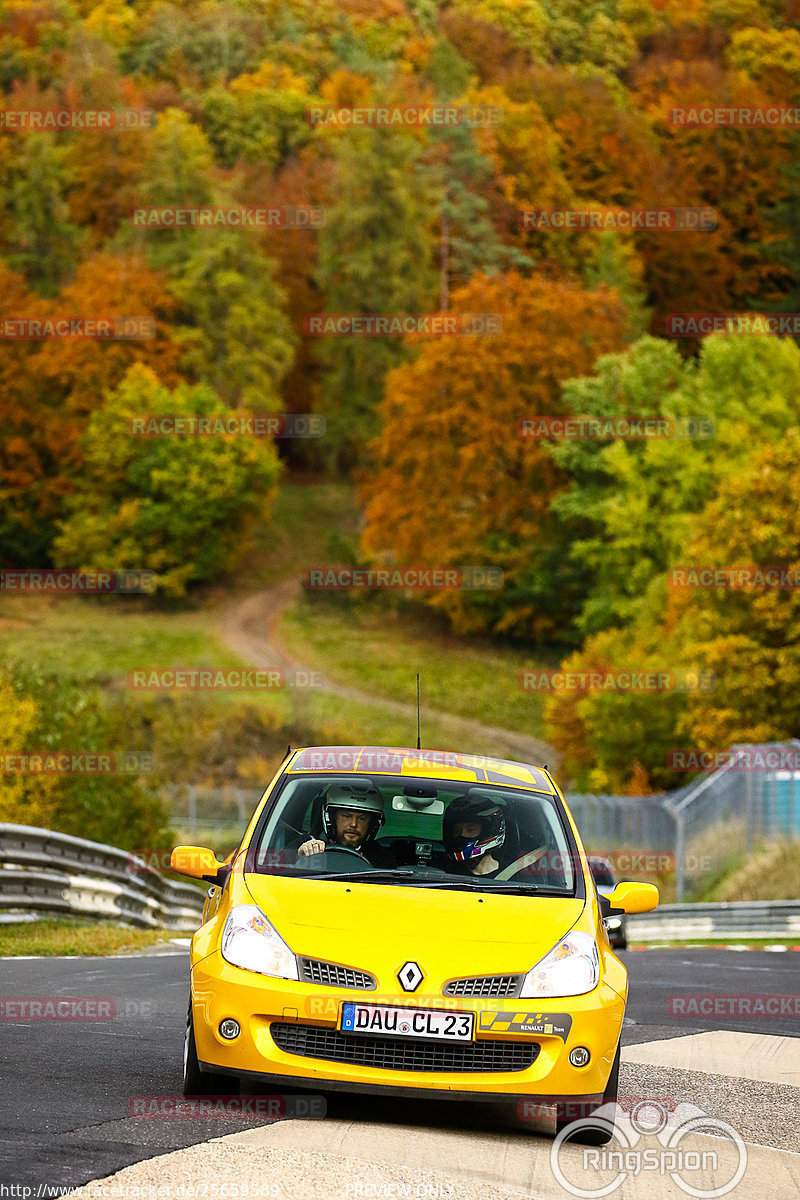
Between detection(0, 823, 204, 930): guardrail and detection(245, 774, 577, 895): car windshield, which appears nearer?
detection(245, 774, 577, 895): car windshield

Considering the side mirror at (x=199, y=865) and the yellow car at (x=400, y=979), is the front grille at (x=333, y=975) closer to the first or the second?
the yellow car at (x=400, y=979)

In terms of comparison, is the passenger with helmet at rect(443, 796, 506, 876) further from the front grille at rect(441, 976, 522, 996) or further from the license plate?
the license plate

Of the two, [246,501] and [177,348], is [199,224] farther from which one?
[246,501]

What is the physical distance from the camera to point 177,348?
97438 mm

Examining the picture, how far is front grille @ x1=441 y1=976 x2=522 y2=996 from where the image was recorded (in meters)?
7.49

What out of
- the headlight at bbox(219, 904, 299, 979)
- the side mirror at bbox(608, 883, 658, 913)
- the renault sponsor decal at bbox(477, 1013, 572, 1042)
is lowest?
the side mirror at bbox(608, 883, 658, 913)

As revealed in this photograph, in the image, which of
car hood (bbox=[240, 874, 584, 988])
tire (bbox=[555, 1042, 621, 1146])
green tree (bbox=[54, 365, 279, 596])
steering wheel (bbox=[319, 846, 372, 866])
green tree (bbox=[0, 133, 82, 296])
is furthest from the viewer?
green tree (bbox=[0, 133, 82, 296])

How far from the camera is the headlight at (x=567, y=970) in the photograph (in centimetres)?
761

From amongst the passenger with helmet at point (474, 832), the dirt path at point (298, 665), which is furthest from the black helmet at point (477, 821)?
the dirt path at point (298, 665)

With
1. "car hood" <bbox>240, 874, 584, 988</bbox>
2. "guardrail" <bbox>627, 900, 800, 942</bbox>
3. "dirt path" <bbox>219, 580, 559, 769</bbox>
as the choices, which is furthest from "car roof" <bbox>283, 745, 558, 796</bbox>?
"dirt path" <bbox>219, 580, 559, 769</bbox>

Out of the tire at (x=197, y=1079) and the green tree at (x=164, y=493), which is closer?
the tire at (x=197, y=1079)

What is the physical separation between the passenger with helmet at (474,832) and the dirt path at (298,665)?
50.9 meters

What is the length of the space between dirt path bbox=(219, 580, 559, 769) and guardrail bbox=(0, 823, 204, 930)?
3764 centimetres

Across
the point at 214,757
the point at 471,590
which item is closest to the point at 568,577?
the point at 471,590
